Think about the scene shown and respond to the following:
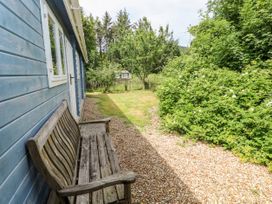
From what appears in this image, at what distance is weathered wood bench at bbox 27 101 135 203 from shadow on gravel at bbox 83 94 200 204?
780mm

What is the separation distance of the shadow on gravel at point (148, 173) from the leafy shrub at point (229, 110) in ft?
4.09

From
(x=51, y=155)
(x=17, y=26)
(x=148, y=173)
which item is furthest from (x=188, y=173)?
(x=17, y=26)

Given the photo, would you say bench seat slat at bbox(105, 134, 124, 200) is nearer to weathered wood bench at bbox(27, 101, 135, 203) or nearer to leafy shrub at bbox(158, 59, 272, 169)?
weathered wood bench at bbox(27, 101, 135, 203)

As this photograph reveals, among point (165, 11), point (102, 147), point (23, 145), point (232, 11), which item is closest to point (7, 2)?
point (23, 145)

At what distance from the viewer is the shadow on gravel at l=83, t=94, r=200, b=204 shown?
2732 mm

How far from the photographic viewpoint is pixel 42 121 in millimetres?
2004

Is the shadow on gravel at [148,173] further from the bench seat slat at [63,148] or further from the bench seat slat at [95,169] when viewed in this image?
the bench seat slat at [63,148]

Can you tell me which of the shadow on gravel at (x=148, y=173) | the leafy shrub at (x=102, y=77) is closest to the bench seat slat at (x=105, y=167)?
the shadow on gravel at (x=148, y=173)

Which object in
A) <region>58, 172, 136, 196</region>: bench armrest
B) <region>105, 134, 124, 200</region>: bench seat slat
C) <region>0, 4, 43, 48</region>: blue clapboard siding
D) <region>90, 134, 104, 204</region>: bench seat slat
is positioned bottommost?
<region>90, 134, 104, 204</region>: bench seat slat

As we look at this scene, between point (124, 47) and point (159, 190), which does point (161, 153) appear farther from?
point (124, 47)

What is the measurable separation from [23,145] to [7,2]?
0.95 meters

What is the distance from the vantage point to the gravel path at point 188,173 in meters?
2.75

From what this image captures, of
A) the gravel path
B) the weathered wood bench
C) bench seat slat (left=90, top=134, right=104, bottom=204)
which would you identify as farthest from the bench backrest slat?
the gravel path

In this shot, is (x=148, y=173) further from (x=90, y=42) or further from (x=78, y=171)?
(x=90, y=42)
